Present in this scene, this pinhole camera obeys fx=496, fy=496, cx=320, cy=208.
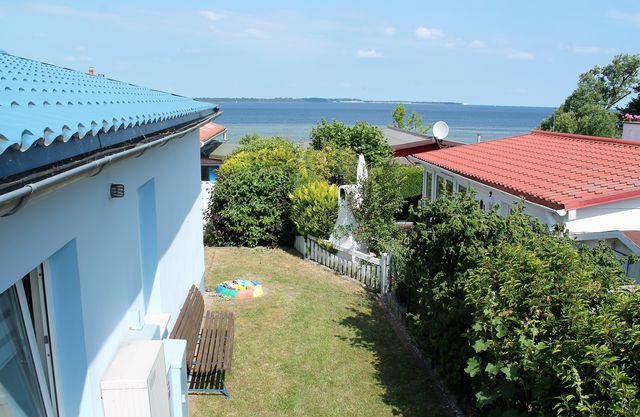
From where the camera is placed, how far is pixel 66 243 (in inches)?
119

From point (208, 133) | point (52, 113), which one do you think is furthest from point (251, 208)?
point (52, 113)

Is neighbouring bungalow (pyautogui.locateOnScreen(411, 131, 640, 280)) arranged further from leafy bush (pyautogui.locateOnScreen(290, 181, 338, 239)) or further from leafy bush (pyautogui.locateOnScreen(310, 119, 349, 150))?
leafy bush (pyautogui.locateOnScreen(310, 119, 349, 150))

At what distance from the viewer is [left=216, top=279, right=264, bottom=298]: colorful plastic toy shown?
1112 centimetres

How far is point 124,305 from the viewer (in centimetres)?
429

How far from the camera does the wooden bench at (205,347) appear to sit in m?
6.83

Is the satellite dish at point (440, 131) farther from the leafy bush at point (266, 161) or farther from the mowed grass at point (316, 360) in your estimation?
the mowed grass at point (316, 360)

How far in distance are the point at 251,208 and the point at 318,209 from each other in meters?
2.54

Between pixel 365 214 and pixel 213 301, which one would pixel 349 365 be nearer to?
pixel 213 301

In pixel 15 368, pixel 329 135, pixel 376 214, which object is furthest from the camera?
pixel 329 135

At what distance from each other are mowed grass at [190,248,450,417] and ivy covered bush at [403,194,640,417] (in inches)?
32.1

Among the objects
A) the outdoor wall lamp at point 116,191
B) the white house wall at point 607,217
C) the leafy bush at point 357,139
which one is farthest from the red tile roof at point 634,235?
the leafy bush at point 357,139

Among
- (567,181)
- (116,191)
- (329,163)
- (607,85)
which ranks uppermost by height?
(607,85)

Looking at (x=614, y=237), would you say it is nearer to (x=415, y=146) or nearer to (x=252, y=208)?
(x=252, y=208)

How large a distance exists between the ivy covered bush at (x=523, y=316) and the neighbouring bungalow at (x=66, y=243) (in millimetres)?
2875
